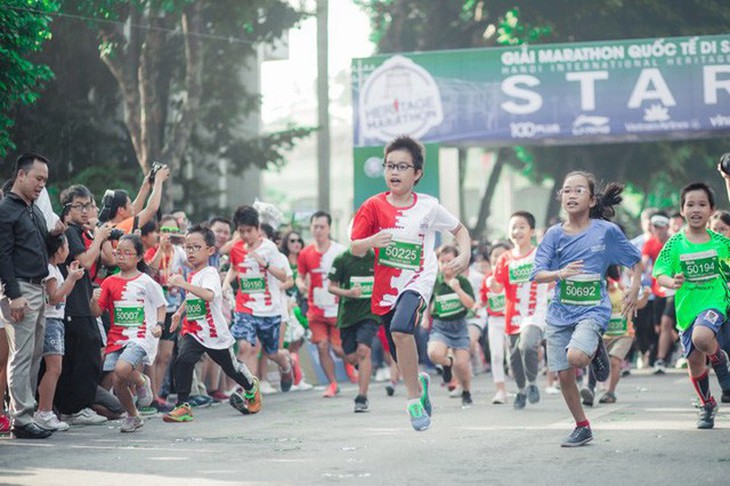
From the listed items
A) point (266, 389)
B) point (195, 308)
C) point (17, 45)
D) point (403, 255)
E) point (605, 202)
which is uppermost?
point (17, 45)

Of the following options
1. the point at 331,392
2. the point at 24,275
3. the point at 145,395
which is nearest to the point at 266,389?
the point at 331,392

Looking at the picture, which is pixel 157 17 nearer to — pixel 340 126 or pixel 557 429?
pixel 557 429

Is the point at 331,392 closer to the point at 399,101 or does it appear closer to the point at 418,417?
the point at 418,417

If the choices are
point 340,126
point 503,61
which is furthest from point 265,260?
point 340,126

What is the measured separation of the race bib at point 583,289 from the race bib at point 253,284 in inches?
226

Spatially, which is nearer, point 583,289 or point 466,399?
point 583,289

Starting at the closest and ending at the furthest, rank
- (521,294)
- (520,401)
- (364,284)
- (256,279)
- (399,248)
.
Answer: (399,248), (520,401), (521,294), (364,284), (256,279)

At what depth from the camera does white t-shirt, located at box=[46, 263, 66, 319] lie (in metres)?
11.0

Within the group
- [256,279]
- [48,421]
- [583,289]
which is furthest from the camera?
[256,279]

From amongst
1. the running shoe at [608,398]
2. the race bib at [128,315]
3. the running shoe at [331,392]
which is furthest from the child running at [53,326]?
the running shoe at [608,398]

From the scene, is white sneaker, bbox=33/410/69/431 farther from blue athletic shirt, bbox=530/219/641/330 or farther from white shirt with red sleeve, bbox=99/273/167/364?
blue athletic shirt, bbox=530/219/641/330

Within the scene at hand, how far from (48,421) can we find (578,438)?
14.0 feet

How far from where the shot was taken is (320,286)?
54.4ft

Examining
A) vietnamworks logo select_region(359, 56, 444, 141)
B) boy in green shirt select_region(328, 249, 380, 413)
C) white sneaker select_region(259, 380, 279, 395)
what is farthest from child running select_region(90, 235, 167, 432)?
vietnamworks logo select_region(359, 56, 444, 141)
